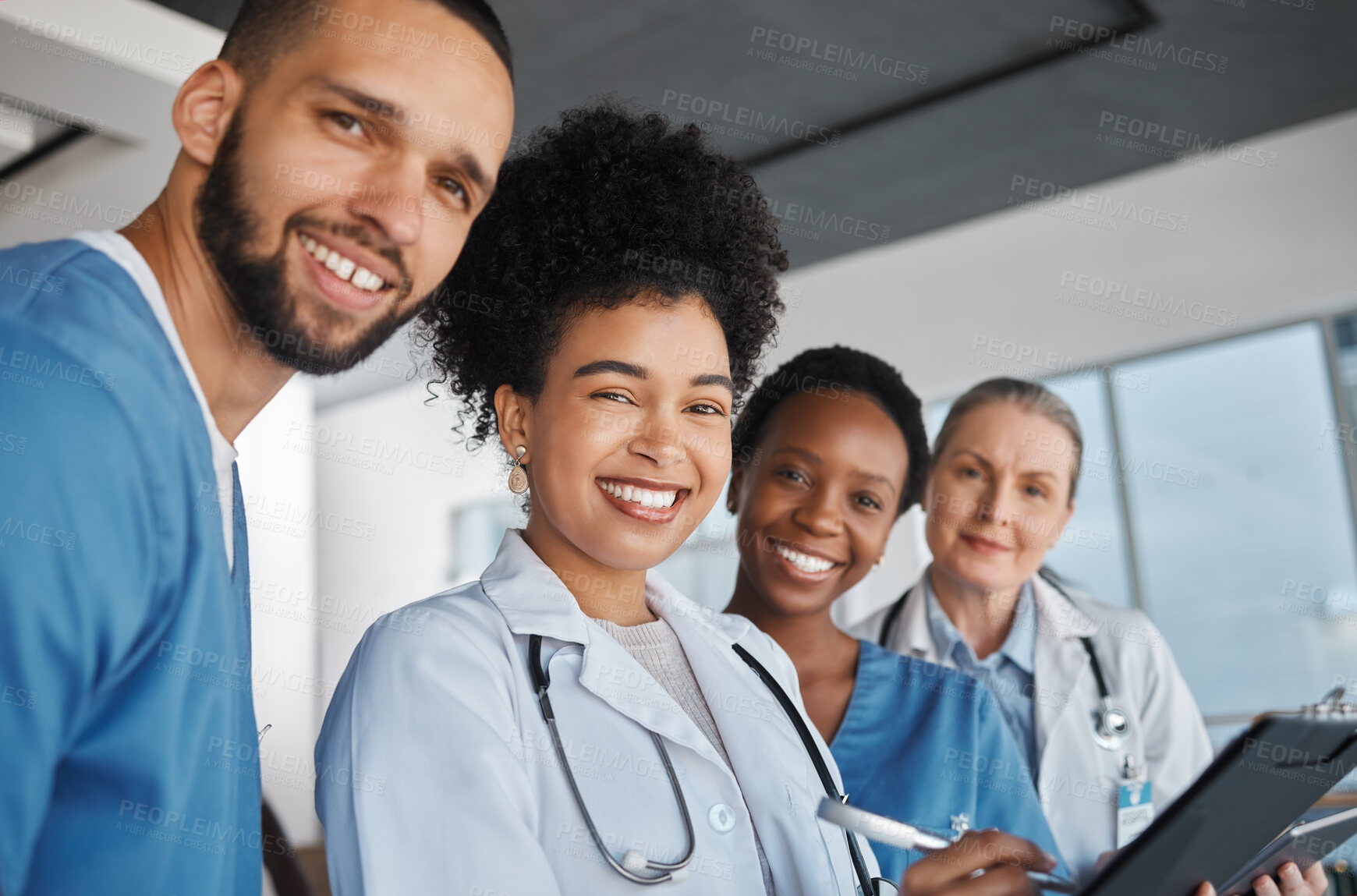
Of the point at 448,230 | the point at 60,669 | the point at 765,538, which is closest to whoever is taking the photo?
the point at 60,669

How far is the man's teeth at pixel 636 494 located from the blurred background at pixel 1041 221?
261 cm

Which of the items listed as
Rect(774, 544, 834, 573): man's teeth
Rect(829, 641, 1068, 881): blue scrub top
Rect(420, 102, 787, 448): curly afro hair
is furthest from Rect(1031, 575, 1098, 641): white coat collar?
Rect(420, 102, 787, 448): curly afro hair

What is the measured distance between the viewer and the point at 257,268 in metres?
1.05

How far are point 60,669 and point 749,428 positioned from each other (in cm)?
156

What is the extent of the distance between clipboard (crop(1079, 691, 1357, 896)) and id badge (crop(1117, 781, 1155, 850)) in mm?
958

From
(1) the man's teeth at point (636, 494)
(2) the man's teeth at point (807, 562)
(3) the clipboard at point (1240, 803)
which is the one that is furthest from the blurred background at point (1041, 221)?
(3) the clipboard at point (1240, 803)

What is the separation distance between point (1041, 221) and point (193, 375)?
5.77 meters

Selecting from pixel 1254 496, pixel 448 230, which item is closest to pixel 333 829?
pixel 448 230

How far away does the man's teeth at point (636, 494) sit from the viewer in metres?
1.46

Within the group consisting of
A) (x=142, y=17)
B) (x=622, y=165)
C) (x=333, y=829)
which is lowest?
(x=333, y=829)

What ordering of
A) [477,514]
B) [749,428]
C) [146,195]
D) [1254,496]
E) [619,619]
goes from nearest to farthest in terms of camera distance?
[619,619] < [749,428] < [146,195] < [1254,496] < [477,514]

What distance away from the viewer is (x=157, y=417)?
3.12 ft

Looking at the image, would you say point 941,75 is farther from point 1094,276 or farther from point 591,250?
point 591,250

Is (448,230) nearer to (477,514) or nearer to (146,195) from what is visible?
(146,195)
